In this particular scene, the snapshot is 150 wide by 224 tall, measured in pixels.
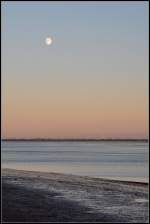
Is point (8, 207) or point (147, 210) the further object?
point (147, 210)

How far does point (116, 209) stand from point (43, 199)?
4.09 m

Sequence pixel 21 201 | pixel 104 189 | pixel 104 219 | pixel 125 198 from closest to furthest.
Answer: pixel 104 219 < pixel 21 201 < pixel 125 198 < pixel 104 189

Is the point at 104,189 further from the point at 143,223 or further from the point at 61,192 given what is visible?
the point at 143,223

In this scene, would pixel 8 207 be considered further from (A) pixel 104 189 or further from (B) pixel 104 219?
(A) pixel 104 189

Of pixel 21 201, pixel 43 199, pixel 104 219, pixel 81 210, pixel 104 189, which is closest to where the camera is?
pixel 104 219

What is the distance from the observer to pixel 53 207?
22047 mm

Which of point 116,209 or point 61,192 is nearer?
point 116,209

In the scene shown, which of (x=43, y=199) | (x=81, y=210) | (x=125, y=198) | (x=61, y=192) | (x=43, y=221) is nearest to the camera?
(x=43, y=221)

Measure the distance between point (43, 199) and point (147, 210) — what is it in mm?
5367

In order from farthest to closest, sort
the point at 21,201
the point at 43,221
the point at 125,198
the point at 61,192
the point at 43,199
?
the point at 61,192
the point at 125,198
the point at 43,199
the point at 21,201
the point at 43,221

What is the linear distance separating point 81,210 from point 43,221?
3830 mm

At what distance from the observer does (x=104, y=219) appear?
1947 cm

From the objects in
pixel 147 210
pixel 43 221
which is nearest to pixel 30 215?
pixel 43 221

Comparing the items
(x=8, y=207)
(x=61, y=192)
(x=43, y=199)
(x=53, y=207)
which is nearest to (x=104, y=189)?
(x=61, y=192)
